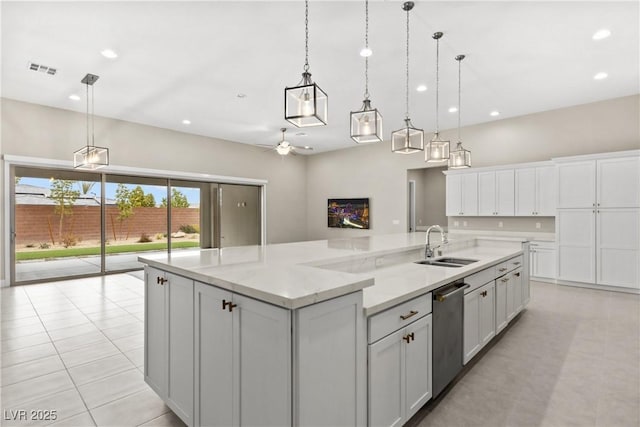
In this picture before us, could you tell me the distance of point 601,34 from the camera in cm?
362

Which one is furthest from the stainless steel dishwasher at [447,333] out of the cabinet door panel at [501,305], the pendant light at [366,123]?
the pendant light at [366,123]

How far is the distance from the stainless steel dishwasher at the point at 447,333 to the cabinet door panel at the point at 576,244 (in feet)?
15.0

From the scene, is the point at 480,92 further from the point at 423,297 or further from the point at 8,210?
the point at 8,210

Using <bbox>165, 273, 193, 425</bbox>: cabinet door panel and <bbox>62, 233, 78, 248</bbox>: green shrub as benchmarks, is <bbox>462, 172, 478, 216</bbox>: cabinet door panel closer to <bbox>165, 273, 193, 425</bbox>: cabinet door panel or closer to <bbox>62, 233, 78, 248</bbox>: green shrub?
<bbox>165, 273, 193, 425</bbox>: cabinet door panel

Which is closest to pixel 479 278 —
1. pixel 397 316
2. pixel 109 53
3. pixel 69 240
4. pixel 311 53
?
pixel 397 316

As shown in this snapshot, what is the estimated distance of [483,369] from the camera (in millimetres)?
2672

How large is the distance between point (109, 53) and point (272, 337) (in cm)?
434

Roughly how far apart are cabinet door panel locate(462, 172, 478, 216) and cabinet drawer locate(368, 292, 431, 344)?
5.53m

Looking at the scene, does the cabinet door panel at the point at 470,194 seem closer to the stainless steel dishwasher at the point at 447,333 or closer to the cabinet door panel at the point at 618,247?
the cabinet door panel at the point at 618,247

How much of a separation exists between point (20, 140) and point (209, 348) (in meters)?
6.45

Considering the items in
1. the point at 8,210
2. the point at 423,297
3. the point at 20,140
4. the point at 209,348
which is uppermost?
the point at 20,140

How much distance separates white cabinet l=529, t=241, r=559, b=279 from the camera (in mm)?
5914

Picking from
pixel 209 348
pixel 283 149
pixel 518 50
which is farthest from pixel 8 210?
pixel 518 50

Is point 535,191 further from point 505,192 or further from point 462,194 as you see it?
point 462,194
